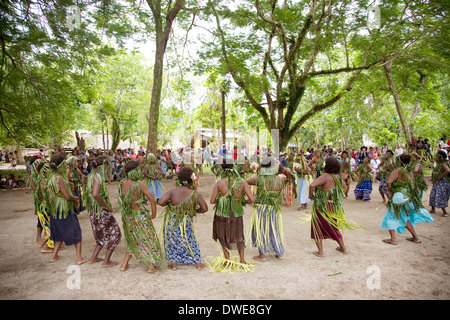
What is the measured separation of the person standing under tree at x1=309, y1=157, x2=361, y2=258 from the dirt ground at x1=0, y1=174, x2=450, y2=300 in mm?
345

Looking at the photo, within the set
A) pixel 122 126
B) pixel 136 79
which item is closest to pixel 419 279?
pixel 136 79

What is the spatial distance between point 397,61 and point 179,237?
492 inches

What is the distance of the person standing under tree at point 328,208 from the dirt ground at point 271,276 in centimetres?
35

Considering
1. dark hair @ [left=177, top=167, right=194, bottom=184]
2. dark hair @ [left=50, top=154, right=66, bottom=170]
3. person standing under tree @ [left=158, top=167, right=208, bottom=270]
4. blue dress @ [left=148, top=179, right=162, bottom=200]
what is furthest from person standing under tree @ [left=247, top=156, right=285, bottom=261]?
blue dress @ [left=148, top=179, right=162, bottom=200]

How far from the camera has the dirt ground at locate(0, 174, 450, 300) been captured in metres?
3.54

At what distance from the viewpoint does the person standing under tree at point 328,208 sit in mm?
4793

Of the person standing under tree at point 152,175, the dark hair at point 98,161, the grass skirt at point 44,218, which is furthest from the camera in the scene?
the person standing under tree at point 152,175

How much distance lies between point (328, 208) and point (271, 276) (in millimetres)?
1590

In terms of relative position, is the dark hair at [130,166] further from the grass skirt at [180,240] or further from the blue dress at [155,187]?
the blue dress at [155,187]

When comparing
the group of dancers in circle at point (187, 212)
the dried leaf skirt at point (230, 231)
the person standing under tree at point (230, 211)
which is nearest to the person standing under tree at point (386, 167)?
the group of dancers in circle at point (187, 212)

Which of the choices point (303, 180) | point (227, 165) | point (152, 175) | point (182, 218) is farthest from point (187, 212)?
point (303, 180)

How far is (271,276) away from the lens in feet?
13.3

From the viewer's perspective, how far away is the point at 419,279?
3.92 meters
